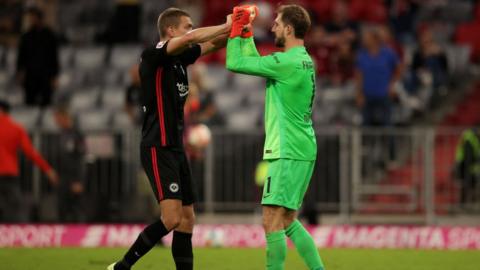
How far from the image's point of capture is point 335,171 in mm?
18828

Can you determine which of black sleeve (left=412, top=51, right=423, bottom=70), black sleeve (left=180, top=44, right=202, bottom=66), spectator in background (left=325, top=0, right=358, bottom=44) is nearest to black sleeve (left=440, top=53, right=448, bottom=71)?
black sleeve (left=412, top=51, right=423, bottom=70)

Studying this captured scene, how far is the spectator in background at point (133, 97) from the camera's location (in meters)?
18.5

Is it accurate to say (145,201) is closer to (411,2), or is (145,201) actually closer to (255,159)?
(255,159)

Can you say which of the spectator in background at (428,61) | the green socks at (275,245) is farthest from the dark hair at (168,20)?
the spectator in background at (428,61)

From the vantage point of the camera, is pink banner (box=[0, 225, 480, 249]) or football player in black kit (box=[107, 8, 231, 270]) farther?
pink banner (box=[0, 225, 480, 249])

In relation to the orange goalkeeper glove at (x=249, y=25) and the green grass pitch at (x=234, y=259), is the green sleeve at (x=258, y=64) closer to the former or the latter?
the orange goalkeeper glove at (x=249, y=25)

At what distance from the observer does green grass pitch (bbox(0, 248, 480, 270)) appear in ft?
42.7

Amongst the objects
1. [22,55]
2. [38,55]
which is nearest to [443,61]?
[38,55]

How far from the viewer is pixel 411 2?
77.4 feet

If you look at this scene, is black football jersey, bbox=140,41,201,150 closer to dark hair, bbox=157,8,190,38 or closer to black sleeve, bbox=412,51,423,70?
dark hair, bbox=157,8,190,38

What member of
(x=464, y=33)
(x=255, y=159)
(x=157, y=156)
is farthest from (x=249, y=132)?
(x=157, y=156)

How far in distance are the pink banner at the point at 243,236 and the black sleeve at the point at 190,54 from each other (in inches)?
264

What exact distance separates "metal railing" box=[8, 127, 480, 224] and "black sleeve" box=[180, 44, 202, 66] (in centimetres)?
791

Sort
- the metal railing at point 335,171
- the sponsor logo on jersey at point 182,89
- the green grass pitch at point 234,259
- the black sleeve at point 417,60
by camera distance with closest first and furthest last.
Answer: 1. the sponsor logo on jersey at point 182,89
2. the green grass pitch at point 234,259
3. the metal railing at point 335,171
4. the black sleeve at point 417,60
